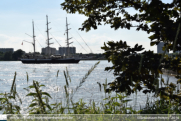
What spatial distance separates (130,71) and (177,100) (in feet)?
3.52

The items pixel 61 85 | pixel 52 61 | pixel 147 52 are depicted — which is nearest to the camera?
pixel 147 52

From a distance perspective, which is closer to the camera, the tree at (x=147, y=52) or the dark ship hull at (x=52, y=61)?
the tree at (x=147, y=52)

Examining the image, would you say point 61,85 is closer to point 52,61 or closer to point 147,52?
point 147,52

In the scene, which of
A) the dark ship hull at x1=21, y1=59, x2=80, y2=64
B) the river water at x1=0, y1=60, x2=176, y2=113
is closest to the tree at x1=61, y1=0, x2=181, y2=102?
the river water at x1=0, y1=60, x2=176, y2=113

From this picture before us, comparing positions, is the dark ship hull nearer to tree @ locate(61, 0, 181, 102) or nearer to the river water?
the river water

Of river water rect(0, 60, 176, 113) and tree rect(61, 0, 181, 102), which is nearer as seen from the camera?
tree rect(61, 0, 181, 102)

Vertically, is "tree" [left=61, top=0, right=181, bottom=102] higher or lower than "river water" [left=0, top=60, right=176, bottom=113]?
higher

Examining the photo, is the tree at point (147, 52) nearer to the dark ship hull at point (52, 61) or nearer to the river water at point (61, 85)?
the river water at point (61, 85)

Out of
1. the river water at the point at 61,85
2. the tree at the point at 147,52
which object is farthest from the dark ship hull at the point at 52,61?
the tree at the point at 147,52

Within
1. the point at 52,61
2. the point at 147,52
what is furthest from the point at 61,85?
the point at 52,61

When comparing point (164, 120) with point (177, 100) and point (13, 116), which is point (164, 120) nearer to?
point (177, 100)

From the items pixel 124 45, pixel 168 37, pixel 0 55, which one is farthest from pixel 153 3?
pixel 0 55

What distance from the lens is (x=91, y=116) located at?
2.96 metres

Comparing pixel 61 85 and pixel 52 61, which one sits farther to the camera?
pixel 52 61
